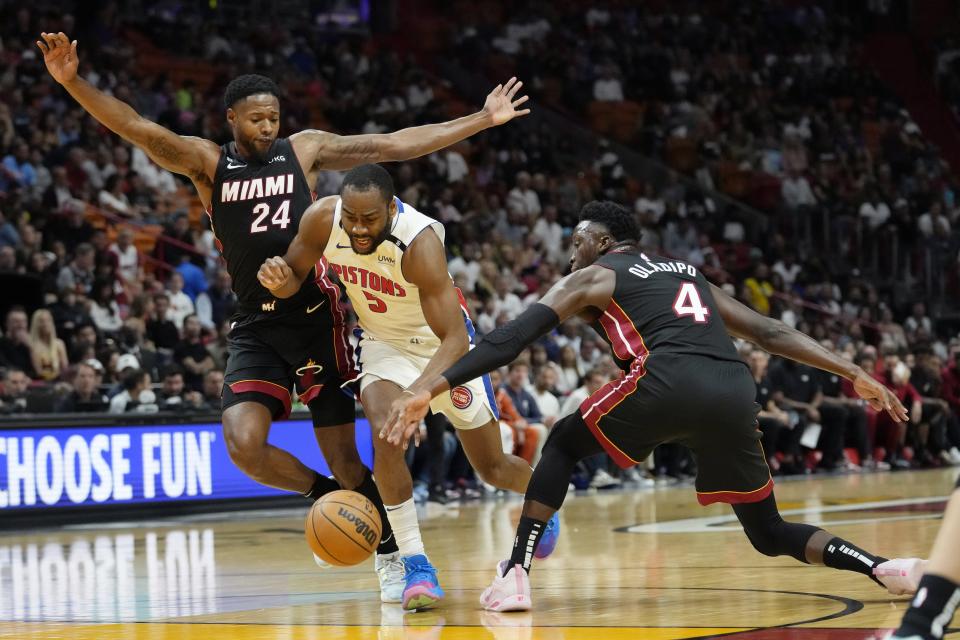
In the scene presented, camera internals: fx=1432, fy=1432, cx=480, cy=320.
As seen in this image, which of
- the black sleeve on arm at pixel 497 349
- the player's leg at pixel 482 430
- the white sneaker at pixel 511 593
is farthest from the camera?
the player's leg at pixel 482 430

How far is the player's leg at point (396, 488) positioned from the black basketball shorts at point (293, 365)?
0.37m

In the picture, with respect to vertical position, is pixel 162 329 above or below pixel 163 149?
above

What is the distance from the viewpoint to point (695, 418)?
5.84 metres

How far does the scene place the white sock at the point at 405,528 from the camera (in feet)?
21.2

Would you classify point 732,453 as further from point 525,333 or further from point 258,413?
point 258,413

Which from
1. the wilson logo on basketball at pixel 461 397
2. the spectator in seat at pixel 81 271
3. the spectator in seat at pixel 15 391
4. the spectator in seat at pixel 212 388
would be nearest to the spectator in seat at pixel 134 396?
the spectator in seat at pixel 212 388

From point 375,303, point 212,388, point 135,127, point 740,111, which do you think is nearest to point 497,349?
point 375,303

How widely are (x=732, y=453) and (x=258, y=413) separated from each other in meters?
2.26

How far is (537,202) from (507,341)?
15258 millimetres

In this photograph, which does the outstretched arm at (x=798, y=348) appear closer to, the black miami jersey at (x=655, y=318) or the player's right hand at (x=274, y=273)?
the black miami jersey at (x=655, y=318)

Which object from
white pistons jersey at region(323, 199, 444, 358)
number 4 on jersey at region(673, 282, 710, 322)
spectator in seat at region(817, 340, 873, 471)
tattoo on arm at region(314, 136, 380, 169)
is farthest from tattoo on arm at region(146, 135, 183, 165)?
spectator in seat at region(817, 340, 873, 471)

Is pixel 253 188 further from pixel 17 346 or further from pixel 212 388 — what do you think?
pixel 17 346

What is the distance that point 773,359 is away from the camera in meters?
17.5

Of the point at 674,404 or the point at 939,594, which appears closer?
the point at 939,594
